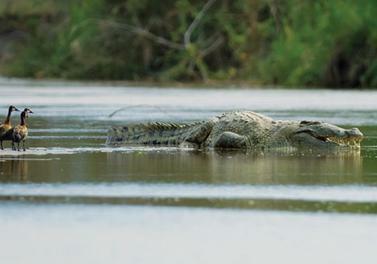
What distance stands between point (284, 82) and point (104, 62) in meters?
10.2

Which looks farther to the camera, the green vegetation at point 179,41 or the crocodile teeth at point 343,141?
the green vegetation at point 179,41

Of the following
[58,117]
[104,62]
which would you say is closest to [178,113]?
[58,117]

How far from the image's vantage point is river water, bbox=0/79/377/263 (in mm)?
11992

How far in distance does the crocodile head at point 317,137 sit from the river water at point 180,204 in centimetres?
41

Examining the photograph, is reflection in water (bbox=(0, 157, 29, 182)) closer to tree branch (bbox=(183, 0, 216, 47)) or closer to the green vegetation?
the green vegetation

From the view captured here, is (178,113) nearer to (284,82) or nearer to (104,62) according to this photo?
(284,82)

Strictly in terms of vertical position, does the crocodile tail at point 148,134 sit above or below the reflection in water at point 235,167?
above

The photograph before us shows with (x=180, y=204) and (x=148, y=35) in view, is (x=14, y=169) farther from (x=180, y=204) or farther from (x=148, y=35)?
(x=148, y=35)

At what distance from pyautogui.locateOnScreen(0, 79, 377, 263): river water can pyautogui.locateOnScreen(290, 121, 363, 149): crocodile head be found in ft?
1.36

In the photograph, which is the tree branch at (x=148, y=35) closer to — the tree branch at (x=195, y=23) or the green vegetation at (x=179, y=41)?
the green vegetation at (x=179, y=41)

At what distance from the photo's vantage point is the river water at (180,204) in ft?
39.3

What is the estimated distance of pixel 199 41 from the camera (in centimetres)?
6600

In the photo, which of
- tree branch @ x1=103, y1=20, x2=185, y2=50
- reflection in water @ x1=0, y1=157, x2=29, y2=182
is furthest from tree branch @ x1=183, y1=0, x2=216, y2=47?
reflection in water @ x1=0, y1=157, x2=29, y2=182

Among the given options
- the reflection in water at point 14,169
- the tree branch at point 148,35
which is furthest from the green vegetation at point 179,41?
the reflection in water at point 14,169
